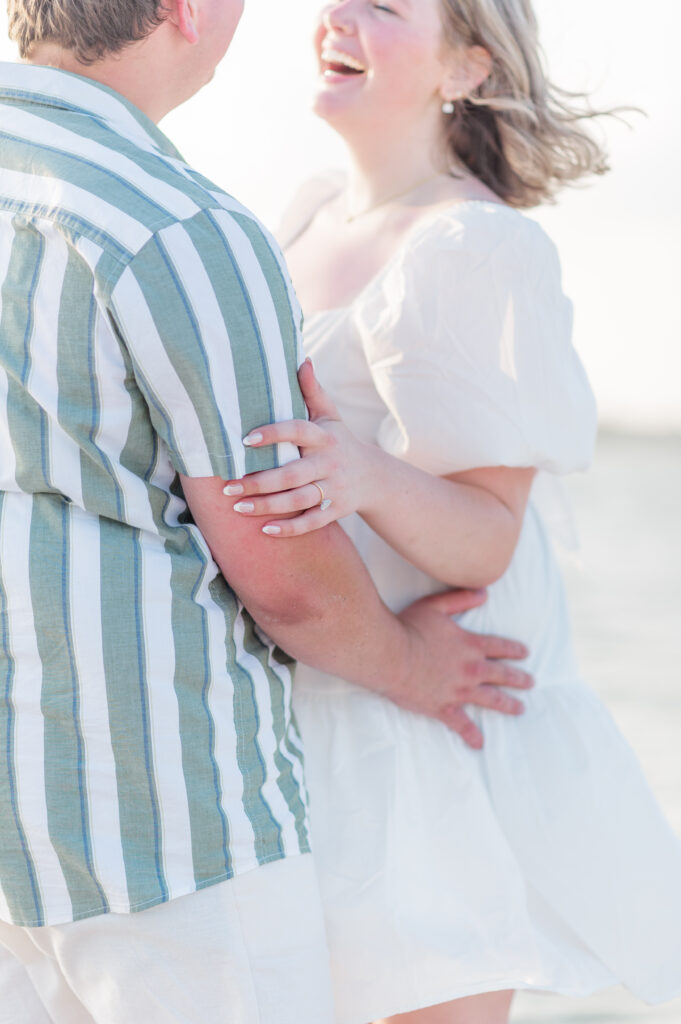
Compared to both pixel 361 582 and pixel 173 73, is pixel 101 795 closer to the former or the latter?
pixel 361 582

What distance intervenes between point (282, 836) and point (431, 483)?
52 cm

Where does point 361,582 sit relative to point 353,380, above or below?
below

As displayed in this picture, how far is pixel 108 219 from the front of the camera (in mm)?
1109

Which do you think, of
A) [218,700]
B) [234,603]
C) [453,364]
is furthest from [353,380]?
[218,700]

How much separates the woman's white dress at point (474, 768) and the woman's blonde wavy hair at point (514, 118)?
35 cm

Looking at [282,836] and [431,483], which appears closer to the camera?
[282,836]

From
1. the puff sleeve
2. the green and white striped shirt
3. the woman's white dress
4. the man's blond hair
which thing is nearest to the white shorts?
the green and white striped shirt

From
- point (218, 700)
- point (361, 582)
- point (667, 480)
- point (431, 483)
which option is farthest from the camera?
point (667, 480)

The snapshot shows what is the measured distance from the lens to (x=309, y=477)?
49.5 inches

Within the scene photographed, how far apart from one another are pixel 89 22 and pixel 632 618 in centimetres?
667

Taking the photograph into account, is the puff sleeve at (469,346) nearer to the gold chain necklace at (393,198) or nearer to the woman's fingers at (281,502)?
the gold chain necklace at (393,198)

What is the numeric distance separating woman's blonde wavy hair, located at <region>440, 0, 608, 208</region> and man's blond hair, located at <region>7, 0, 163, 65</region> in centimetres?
78

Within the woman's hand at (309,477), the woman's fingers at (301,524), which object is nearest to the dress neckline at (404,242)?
the woman's hand at (309,477)

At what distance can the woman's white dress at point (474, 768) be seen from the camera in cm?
149
